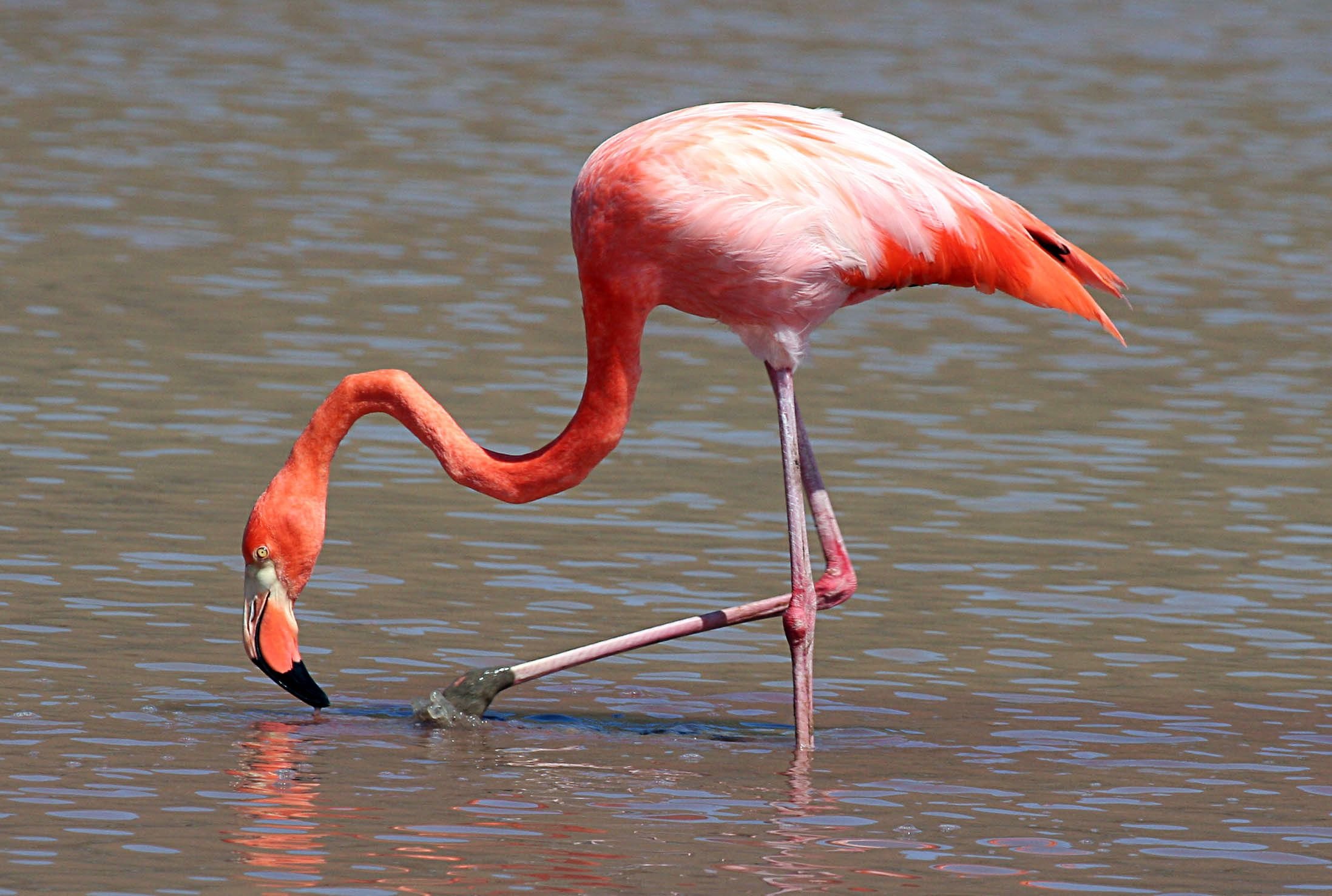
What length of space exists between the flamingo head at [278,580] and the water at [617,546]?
198 millimetres

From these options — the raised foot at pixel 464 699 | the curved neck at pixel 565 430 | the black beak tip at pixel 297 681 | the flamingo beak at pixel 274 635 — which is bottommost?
the raised foot at pixel 464 699

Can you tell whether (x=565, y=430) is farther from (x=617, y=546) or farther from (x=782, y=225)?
(x=617, y=546)

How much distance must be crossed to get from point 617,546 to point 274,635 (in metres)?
2.58

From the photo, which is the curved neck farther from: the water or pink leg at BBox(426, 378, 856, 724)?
the water

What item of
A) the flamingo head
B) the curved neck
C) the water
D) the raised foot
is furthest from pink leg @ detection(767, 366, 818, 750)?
the flamingo head

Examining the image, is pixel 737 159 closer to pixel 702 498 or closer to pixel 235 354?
pixel 702 498

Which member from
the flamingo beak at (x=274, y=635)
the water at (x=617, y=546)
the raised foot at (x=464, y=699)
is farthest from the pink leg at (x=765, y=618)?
the flamingo beak at (x=274, y=635)

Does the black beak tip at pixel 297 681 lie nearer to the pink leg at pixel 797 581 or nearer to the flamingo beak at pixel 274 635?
the flamingo beak at pixel 274 635

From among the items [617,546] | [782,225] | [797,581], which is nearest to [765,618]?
[797,581]

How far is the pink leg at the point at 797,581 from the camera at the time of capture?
25.8ft

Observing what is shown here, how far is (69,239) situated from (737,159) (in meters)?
8.10

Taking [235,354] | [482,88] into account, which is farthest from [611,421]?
[482,88]

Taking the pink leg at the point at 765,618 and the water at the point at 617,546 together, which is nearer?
the water at the point at 617,546

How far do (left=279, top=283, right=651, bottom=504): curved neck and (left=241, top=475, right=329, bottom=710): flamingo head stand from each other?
207mm
